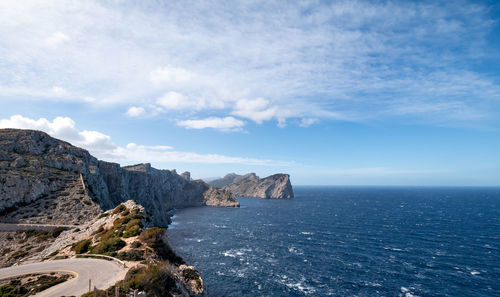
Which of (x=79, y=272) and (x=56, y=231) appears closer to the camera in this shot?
(x=79, y=272)

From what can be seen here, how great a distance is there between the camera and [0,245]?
44906 mm

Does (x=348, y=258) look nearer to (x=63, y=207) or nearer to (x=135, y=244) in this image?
(x=135, y=244)

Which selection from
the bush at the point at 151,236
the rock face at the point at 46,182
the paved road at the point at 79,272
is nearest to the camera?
the paved road at the point at 79,272

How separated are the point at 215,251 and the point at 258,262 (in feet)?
55.5

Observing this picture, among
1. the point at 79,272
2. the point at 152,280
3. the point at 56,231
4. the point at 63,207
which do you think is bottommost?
the point at 56,231

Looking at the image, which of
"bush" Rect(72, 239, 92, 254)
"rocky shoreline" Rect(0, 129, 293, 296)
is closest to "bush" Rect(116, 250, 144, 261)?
"rocky shoreline" Rect(0, 129, 293, 296)

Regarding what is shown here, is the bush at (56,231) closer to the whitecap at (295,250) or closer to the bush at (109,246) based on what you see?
the bush at (109,246)

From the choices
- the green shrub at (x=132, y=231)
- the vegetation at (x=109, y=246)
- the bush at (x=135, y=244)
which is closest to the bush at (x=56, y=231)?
the vegetation at (x=109, y=246)

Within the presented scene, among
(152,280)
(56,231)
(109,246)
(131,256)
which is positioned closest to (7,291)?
(131,256)

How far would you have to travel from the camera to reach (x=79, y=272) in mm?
26703

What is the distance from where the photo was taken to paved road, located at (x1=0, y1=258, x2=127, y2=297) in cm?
2200

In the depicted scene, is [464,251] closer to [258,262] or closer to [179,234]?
[258,262]

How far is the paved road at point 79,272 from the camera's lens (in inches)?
Result: 866

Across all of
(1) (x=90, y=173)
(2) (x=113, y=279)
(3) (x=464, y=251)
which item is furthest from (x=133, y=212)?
(3) (x=464, y=251)
